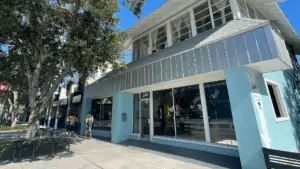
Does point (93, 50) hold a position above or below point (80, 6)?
below

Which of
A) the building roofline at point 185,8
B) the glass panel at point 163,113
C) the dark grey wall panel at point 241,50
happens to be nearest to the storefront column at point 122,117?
the glass panel at point 163,113

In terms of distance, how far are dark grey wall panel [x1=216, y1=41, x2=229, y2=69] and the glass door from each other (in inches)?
216

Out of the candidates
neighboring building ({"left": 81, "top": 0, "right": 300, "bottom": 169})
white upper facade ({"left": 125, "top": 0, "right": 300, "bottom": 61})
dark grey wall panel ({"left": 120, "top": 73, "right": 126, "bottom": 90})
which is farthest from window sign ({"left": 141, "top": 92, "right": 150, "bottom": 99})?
white upper facade ({"left": 125, "top": 0, "right": 300, "bottom": 61})

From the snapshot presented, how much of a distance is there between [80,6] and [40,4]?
5.61 ft

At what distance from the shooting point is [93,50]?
25.4 ft

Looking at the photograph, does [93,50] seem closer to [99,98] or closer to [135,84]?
[135,84]

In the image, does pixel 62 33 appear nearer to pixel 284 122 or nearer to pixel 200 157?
pixel 200 157

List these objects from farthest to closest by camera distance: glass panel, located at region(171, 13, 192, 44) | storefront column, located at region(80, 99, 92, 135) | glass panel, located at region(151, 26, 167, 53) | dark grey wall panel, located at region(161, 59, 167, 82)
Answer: storefront column, located at region(80, 99, 92, 135), glass panel, located at region(151, 26, 167, 53), glass panel, located at region(171, 13, 192, 44), dark grey wall panel, located at region(161, 59, 167, 82)

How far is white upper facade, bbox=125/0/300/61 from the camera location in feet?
24.9

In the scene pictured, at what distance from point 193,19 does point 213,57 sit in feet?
11.9

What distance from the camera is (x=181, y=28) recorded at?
9.02m

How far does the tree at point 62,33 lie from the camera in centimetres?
697

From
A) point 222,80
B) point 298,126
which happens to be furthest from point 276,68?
point 298,126

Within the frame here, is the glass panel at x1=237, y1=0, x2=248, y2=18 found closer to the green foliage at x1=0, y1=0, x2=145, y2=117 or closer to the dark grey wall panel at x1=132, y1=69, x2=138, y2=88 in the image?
the green foliage at x1=0, y1=0, x2=145, y2=117
